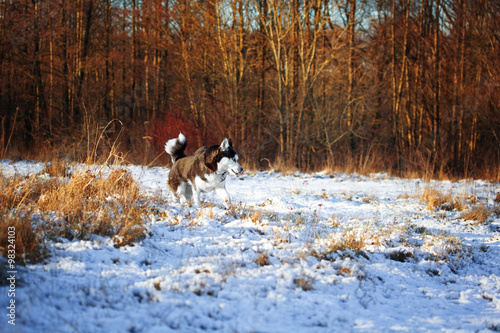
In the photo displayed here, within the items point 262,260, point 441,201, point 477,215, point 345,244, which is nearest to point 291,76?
point 441,201

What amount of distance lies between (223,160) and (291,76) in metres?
10.1

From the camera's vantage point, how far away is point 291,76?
1441 centimetres

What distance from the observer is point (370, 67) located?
18.6 metres

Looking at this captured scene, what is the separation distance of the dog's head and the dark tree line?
8184 millimetres

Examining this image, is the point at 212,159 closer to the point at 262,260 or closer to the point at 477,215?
the point at 262,260

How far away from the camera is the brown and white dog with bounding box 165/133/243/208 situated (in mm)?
5414

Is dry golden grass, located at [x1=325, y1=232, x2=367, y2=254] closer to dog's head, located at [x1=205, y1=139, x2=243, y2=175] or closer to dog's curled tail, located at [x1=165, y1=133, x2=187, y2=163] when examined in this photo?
dog's head, located at [x1=205, y1=139, x2=243, y2=175]

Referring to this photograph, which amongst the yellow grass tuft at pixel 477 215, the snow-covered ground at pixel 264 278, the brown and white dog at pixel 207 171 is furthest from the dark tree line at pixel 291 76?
the snow-covered ground at pixel 264 278

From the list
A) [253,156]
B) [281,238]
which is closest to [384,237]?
[281,238]

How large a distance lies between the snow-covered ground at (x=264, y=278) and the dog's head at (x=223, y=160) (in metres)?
0.69

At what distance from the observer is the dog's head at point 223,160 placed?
538 cm

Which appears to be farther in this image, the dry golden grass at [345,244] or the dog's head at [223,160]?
the dog's head at [223,160]

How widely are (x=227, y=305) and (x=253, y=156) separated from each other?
12.5 metres

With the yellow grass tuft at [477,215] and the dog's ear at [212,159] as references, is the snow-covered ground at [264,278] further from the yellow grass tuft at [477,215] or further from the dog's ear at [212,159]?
the dog's ear at [212,159]
